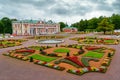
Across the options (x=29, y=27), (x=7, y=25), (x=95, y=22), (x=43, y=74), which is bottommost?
(x=43, y=74)

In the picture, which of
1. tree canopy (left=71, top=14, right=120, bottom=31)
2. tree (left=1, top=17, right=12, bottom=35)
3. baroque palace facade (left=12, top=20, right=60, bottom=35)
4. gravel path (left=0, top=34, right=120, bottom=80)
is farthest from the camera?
tree canopy (left=71, top=14, right=120, bottom=31)

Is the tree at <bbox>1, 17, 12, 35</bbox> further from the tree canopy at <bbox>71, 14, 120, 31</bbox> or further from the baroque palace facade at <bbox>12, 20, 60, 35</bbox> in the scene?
the tree canopy at <bbox>71, 14, 120, 31</bbox>

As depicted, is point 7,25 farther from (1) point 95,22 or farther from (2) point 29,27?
(1) point 95,22

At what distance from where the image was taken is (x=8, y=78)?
13.1 meters

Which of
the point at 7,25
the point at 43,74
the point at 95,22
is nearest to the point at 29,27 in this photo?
the point at 7,25

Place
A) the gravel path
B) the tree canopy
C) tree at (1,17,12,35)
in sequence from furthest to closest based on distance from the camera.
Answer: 1. the tree canopy
2. tree at (1,17,12,35)
3. the gravel path

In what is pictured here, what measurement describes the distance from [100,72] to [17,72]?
8.17 m

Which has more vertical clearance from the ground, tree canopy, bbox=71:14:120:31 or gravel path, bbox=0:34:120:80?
tree canopy, bbox=71:14:120:31

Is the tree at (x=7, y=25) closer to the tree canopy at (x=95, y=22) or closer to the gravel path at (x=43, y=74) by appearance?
the tree canopy at (x=95, y=22)

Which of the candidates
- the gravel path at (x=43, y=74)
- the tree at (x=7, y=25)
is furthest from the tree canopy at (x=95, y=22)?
the gravel path at (x=43, y=74)

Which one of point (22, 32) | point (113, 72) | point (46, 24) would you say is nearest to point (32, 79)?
point (113, 72)

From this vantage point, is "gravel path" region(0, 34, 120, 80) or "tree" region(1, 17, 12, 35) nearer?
"gravel path" region(0, 34, 120, 80)

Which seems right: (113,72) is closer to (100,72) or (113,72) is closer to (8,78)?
(100,72)

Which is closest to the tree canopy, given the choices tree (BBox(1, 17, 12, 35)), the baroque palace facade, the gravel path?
the baroque palace facade
